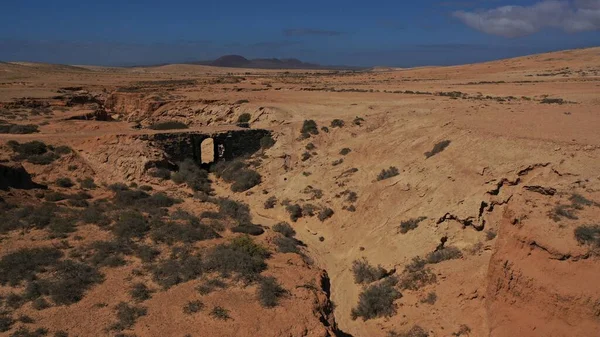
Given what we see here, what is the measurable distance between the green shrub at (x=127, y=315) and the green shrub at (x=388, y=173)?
11726mm

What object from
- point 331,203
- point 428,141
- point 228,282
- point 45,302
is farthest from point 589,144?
point 45,302

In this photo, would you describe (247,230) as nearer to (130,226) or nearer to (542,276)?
(130,226)

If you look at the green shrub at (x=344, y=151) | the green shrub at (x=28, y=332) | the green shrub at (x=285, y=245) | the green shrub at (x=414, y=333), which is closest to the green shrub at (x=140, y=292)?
the green shrub at (x=28, y=332)

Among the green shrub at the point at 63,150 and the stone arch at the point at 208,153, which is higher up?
the green shrub at the point at 63,150

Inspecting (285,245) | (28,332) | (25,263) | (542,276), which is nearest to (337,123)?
(285,245)

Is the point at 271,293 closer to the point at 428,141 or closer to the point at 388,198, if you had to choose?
the point at 388,198

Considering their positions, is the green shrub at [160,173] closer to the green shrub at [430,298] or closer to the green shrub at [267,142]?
the green shrub at [267,142]

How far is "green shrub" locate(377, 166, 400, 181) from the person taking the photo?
61.5 feet

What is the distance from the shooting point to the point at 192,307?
34.2ft

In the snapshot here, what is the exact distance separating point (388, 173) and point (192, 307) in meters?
11.2

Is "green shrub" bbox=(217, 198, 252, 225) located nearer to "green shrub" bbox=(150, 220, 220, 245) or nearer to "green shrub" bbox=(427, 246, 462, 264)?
"green shrub" bbox=(150, 220, 220, 245)

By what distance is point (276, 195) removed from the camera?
70.7 ft

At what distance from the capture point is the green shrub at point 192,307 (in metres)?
10.3

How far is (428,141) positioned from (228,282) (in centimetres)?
1188
